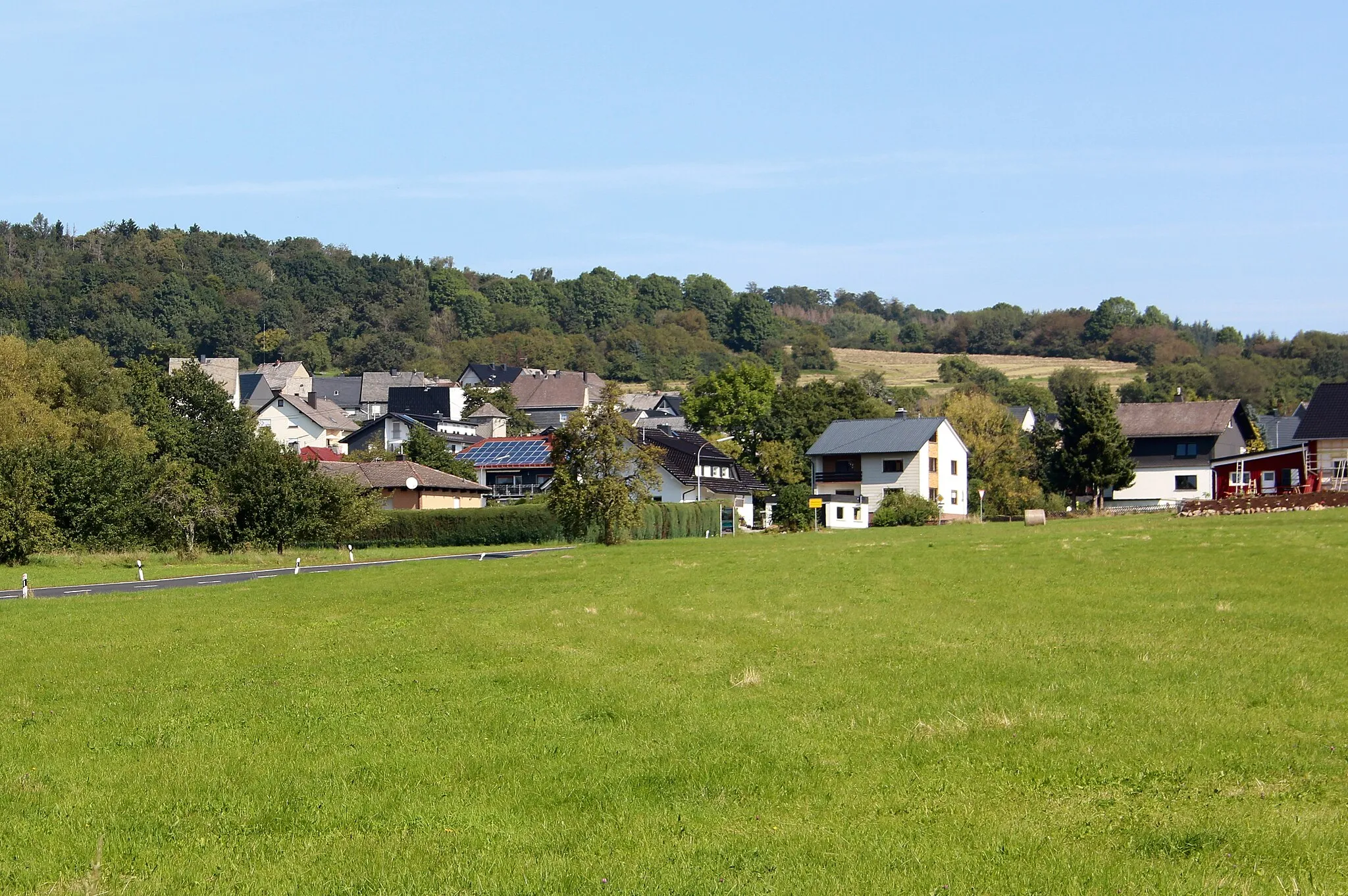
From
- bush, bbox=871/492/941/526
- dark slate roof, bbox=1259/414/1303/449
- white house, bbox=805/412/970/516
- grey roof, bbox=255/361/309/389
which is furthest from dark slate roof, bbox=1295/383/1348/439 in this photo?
grey roof, bbox=255/361/309/389

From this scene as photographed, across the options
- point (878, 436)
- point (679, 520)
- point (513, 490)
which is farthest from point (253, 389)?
point (679, 520)

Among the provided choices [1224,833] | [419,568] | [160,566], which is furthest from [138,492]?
[1224,833]

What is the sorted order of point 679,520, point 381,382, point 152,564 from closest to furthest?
point 152,564
point 679,520
point 381,382

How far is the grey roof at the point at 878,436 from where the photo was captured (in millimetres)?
88562

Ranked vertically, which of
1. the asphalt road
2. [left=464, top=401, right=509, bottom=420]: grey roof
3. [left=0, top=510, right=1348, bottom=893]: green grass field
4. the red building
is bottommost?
[left=0, top=510, right=1348, bottom=893]: green grass field

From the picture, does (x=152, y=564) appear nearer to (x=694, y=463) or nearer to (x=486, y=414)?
(x=694, y=463)

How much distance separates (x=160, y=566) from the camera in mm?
49438

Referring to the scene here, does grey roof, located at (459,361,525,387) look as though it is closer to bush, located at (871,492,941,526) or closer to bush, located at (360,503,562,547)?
bush, located at (871,492,941,526)

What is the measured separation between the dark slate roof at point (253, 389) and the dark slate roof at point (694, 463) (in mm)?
69304

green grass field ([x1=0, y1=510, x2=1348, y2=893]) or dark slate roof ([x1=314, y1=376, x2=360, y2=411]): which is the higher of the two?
dark slate roof ([x1=314, y1=376, x2=360, y2=411])

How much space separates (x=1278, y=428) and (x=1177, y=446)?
18426mm

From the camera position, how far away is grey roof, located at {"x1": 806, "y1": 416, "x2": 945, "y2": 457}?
8856cm

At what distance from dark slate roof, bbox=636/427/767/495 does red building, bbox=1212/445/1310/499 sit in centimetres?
3348

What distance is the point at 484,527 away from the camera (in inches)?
2766
